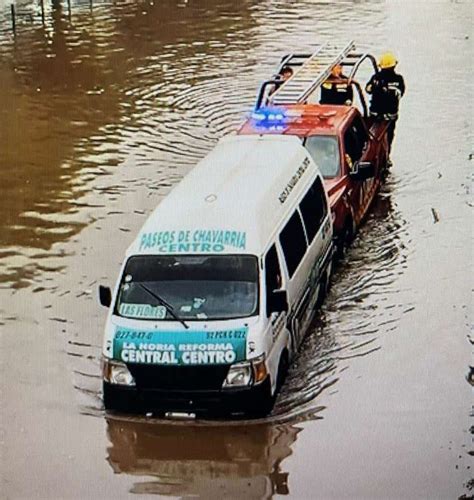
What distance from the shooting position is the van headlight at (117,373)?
9.77 m

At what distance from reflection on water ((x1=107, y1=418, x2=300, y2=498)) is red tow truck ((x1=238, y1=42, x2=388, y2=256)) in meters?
4.55

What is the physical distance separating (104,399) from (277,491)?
6.64 feet

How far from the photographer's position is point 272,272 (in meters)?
10.5

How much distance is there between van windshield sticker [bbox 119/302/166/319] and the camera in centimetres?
994

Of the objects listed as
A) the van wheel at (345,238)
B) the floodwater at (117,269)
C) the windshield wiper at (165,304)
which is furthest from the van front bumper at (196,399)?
the van wheel at (345,238)

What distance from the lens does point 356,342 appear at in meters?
11.7

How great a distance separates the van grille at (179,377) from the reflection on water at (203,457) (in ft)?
1.48

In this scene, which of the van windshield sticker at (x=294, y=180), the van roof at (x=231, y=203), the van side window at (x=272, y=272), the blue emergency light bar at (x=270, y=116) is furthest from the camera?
the blue emergency light bar at (x=270, y=116)

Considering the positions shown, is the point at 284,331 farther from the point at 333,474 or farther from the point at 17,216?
the point at 17,216

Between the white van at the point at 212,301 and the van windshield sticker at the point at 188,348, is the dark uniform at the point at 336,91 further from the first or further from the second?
the van windshield sticker at the point at 188,348

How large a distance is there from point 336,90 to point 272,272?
7373 millimetres

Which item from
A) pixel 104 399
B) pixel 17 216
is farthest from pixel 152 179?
pixel 104 399

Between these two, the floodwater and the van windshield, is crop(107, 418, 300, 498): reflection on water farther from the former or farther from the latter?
the van windshield

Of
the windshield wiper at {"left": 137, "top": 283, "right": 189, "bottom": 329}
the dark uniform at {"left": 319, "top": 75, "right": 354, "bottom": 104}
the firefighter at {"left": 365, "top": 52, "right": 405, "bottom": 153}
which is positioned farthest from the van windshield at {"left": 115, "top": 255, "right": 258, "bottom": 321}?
the firefighter at {"left": 365, "top": 52, "right": 405, "bottom": 153}
